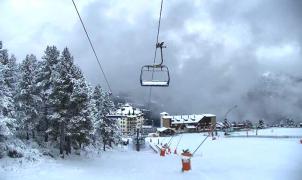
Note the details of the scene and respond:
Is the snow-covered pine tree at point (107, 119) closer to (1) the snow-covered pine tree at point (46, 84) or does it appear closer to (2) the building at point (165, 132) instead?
(1) the snow-covered pine tree at point (46, 84)

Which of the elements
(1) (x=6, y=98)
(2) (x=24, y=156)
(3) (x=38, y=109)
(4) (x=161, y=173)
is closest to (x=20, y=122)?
(3) (x=38, y=109)

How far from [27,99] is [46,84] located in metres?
3.11

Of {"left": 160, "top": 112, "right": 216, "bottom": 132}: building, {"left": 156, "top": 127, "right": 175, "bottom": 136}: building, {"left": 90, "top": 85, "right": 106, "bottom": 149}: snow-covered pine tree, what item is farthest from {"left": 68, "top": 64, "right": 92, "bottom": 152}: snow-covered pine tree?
{"left": 160, "top": 112, "right": 216, "bottom": 132}: building

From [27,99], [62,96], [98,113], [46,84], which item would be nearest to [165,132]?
[98,113]

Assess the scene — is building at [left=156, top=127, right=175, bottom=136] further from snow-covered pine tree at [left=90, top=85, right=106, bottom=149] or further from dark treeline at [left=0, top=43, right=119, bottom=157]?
dark treeline at [left=0, top=43, right=119, bottom=157]

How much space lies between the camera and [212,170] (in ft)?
112

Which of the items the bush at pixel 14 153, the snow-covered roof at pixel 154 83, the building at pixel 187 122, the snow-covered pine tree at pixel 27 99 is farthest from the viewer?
the building at pixel 187 122

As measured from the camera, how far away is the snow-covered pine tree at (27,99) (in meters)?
45.5

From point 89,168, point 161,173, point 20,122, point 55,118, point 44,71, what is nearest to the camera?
point 161,173

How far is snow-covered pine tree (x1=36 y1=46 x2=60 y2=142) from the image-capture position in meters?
45.7

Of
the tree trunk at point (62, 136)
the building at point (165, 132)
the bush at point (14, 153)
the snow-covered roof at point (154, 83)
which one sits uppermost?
the snow-covered roof at point (154, 83)

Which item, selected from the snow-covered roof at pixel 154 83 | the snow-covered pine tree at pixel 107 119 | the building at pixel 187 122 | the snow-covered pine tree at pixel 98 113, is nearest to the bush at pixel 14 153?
the snow-covered roof at pixel 154 83

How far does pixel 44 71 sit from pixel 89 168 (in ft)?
55.2

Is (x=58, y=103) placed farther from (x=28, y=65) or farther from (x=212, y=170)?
(x=212, y=170)
